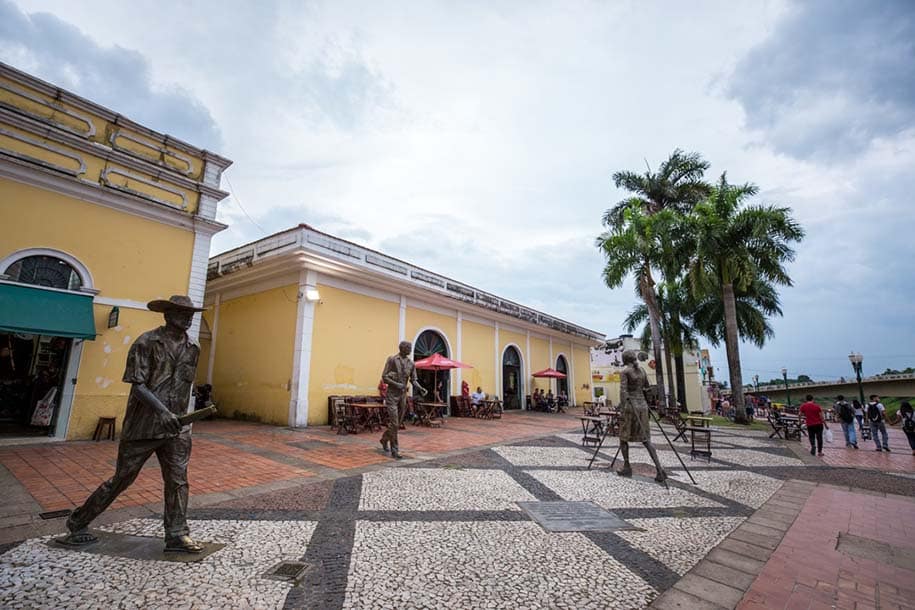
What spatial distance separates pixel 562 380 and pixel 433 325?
11299mm

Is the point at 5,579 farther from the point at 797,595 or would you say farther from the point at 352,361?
the point at 352,361

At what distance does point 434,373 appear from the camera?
14.8 m

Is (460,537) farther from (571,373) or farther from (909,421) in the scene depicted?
(571,373)

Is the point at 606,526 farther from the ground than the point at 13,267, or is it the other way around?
the point at 13,267

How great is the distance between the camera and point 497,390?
1738 cm

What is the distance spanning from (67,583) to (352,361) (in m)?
9.42

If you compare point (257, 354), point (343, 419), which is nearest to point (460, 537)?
point (343, 419)

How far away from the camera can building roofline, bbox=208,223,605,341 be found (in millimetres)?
10914

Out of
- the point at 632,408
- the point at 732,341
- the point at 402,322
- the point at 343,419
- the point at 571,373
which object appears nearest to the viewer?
the point at 632,408

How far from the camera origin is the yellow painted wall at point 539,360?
1994cm

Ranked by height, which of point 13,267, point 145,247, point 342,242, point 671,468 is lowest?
point 671,468

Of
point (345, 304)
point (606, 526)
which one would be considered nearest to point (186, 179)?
point (345, 304)

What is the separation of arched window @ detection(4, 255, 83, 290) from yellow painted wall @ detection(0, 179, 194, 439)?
0.68 feet

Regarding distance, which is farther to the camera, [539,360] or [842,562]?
[539,360]
